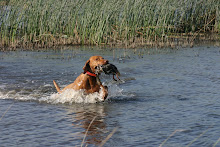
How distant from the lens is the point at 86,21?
53.5ft

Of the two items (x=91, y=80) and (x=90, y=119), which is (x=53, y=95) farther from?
(x=90, y=119)

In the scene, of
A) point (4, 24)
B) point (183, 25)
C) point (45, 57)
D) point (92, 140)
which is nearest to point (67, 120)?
point (92, 140)

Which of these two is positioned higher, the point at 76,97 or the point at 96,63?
the point at 96,63

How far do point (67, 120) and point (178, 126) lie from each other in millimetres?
1828

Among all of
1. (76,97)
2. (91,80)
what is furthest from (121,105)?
(76,97)

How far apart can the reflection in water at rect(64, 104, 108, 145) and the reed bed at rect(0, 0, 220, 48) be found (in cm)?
840

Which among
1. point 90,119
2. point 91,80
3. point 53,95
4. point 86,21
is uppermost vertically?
point 86,21

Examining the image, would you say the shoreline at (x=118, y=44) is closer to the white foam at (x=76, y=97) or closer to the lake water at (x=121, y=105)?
the lake water at (x=121, y=105)

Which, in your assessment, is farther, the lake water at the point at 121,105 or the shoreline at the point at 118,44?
the shoreline at the point at 118,44

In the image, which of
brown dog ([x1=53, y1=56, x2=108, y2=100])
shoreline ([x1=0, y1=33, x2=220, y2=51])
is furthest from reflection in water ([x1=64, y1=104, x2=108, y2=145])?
shoreline ([x1=0, y1=33, x2=220, y2=51])

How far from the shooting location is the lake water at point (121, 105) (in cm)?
577

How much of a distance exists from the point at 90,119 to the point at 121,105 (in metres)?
1.23

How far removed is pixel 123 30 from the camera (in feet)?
55.8

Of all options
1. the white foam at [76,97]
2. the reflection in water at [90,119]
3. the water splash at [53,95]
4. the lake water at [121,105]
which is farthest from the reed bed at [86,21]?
the reflection in water at [90,119]
